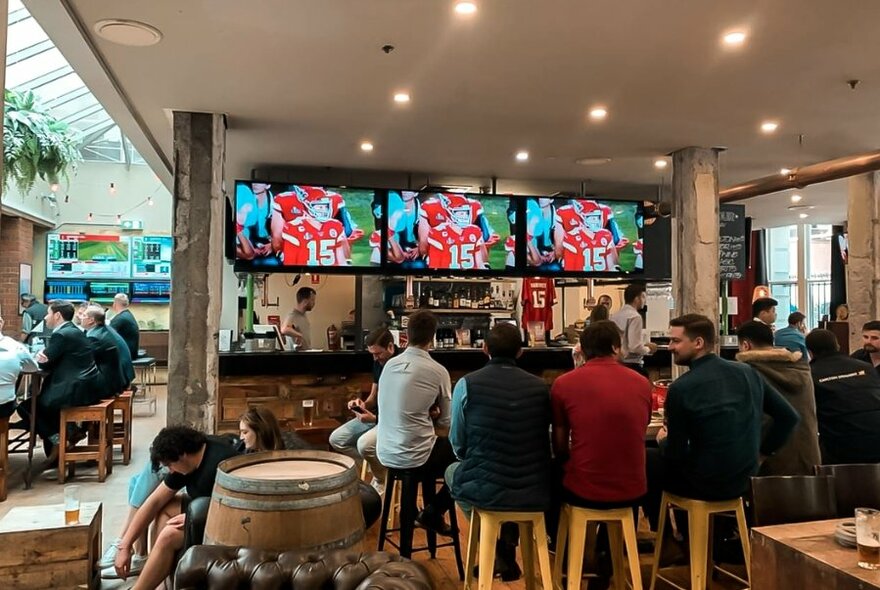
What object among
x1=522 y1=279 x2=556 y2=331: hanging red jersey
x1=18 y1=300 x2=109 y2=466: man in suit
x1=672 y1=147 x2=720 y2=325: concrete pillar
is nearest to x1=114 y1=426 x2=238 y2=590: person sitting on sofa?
x1=18 y1=300 x2=109 y2=466: man in suit

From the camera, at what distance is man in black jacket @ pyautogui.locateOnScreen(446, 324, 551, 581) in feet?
9.55

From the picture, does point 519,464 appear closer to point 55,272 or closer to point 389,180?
point 389,180

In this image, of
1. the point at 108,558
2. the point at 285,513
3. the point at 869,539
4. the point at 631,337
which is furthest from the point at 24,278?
the point at 869,539

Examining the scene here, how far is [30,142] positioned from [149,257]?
7341 millimetres

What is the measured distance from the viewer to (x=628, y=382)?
2.96 metres

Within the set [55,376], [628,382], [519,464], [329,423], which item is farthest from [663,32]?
[55,376]

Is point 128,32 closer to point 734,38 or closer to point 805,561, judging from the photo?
point 734,38

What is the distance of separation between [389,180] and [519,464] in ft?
16.4

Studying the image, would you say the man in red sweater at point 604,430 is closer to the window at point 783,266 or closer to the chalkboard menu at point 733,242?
the chalkboard menu at point 733,242

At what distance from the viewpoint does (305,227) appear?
5883 mm

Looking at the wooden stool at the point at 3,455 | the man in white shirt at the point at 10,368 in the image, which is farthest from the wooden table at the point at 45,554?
the man in white shirt at the point at 10,368

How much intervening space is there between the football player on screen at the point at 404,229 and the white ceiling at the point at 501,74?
19.8 inches

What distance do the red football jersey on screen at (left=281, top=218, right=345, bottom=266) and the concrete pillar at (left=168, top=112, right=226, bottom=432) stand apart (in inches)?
36.3

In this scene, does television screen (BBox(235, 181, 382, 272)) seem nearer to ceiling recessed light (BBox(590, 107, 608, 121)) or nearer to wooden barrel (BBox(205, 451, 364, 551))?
ceiling recessed light (BBox(590, 107, 608, 121))
